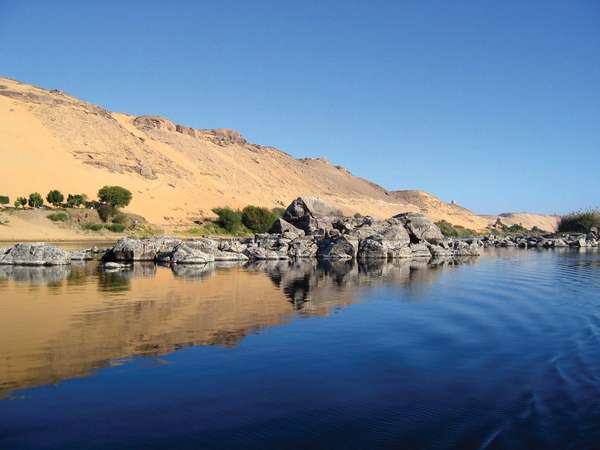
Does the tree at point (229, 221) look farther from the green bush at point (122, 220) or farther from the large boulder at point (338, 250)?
the large boulder at point (338, 250)

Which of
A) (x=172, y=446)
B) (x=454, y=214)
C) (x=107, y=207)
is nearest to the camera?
(x=172, y=446)

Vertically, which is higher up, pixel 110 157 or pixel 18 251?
pixel 110 157

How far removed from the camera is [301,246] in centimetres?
3195

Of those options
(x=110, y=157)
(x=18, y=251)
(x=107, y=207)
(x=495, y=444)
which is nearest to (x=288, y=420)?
(x=495, y=444)

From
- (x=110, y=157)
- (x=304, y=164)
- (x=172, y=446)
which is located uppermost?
(x=304, y=164)

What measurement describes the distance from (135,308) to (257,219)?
4476 cm

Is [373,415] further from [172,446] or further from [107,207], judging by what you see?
[107,207]

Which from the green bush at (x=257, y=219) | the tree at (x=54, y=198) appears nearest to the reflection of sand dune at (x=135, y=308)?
the tree at (x=54, y=198)

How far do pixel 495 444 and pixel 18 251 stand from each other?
21.7 metres

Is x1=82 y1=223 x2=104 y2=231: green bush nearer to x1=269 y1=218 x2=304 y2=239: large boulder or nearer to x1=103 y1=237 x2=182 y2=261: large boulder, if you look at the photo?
x1=269 y1=218 x2=304 y2=239: large boulder

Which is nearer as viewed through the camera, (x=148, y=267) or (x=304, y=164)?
(x=148, y=267)

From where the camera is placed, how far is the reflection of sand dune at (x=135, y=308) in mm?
8096

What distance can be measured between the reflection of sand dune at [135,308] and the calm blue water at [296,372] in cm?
6

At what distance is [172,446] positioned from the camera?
5.00 meters
